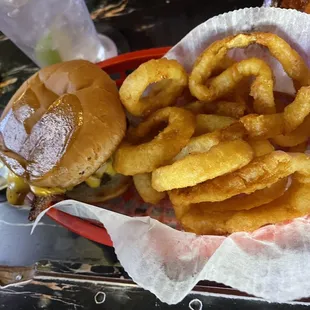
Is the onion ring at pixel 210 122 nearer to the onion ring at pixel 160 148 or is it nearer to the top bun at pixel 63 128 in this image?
the onion ring at pixel 160 148

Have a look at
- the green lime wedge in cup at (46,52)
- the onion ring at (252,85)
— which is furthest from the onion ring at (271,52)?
the green lime wedge in cup at (46,52)

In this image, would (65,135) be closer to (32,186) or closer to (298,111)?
(32,186)

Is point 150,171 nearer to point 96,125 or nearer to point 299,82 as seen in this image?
point 96,125

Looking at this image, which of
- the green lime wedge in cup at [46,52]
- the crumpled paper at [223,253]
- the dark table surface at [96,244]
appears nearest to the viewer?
the crumpled paper at [223,253]

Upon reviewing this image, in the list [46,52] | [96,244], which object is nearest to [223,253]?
[96,244]

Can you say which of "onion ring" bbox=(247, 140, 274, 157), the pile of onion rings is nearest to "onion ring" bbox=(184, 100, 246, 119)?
the pile of onion rings

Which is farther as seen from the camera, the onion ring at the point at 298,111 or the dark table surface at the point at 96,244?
the dark table surface at the point at 96,244
